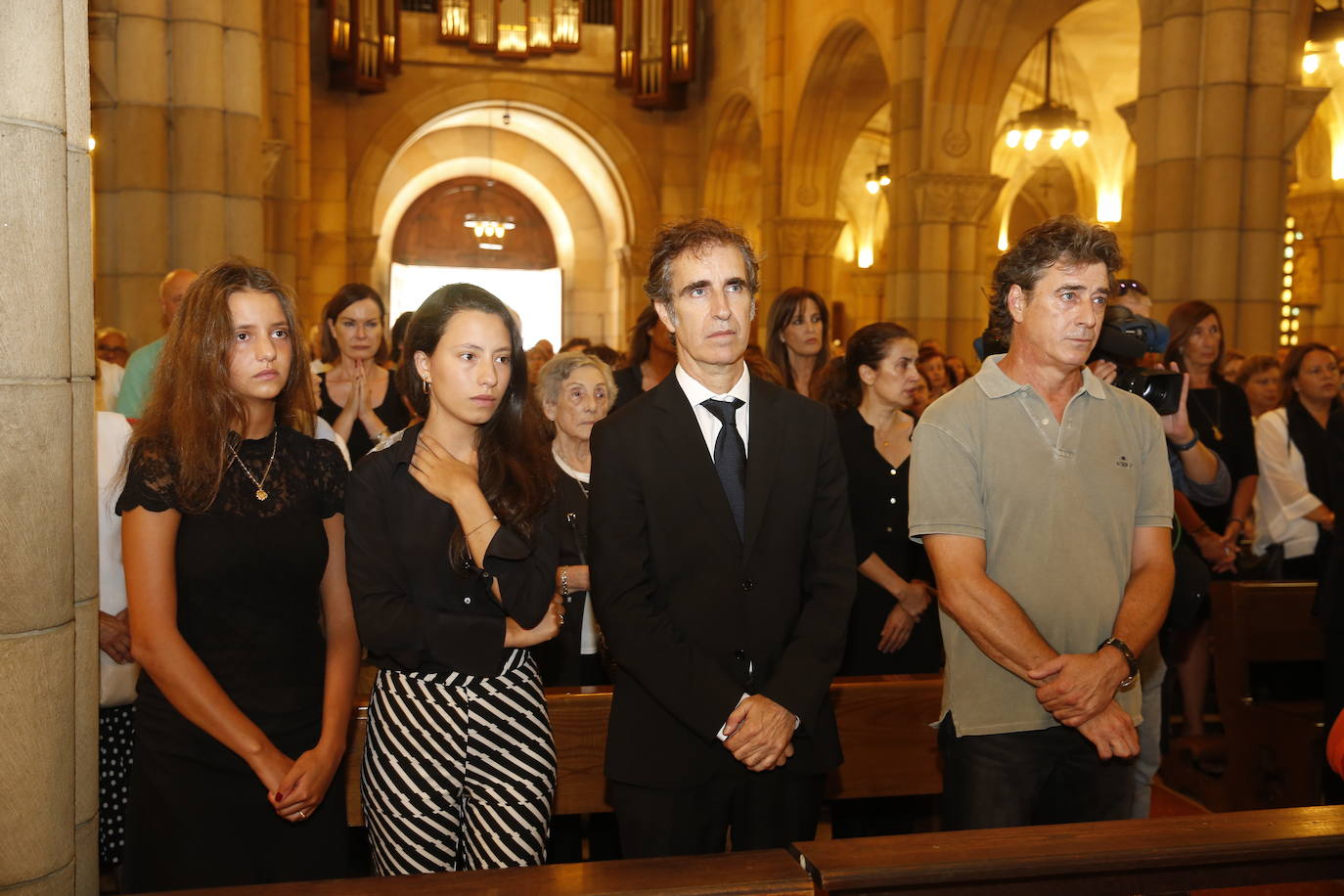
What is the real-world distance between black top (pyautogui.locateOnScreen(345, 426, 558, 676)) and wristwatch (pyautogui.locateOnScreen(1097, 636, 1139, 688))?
114 cm

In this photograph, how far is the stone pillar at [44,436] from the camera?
4.66 ft

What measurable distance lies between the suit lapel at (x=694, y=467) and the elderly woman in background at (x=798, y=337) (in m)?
2.29

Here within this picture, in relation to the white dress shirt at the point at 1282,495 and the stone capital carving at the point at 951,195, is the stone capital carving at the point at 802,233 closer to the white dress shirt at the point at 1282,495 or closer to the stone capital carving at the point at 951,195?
the stone capital carving at the point at 951,195

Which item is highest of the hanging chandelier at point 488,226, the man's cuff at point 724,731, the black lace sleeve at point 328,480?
the hanging chandelier at point 488,226

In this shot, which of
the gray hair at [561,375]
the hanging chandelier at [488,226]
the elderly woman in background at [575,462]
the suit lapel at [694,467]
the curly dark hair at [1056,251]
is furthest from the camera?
the hanging chandelier at [488,226]

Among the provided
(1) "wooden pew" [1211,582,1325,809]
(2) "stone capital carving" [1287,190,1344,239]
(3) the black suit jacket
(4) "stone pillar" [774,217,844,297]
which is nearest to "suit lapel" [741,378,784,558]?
(3) the black suit jacket

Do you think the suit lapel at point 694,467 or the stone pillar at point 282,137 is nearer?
the suit lapel at point 694,467

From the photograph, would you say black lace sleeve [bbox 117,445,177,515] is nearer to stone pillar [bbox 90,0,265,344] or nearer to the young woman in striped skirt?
the young woman in striped skirt

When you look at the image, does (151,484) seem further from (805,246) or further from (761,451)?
(805,246)

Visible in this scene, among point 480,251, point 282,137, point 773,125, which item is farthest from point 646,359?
point 480,251

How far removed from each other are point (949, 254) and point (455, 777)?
995 centimetres

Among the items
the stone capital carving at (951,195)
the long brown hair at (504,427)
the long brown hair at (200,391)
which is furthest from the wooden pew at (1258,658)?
the stone capital carving at (951,195)

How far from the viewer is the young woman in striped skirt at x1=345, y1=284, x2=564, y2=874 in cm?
215

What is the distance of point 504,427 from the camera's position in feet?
7.91
